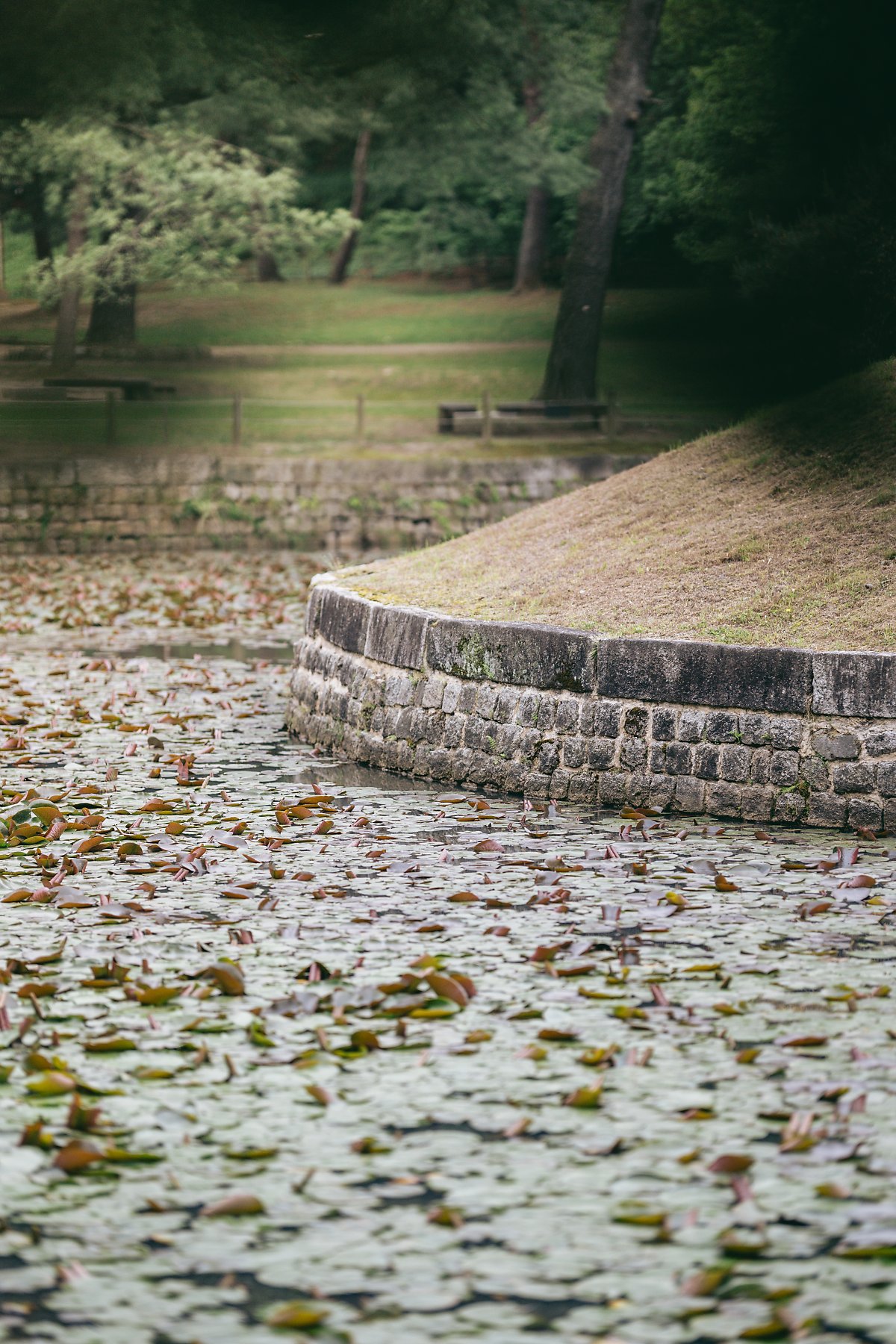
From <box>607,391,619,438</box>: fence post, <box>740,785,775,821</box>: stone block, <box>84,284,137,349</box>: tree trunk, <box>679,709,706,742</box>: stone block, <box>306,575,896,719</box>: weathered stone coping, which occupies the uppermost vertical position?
<box>84,284,137,349</box>: tree trunk

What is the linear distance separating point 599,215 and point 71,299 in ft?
29.9

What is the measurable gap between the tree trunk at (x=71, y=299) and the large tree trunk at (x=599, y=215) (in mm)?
7926

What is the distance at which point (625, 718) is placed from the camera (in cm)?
847

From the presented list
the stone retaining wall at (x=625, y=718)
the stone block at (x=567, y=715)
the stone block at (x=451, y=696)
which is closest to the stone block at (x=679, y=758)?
the stone retaining wall at (x=625, y=718)

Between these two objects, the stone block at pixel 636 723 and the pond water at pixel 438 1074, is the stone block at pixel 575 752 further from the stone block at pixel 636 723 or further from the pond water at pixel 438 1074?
the pond water at pixel 438 1074

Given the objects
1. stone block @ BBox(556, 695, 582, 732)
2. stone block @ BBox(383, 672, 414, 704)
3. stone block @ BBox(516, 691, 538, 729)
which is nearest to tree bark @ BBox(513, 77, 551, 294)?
stone block @ BBox(383, 672, 414, 704)

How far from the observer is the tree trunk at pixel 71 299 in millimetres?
27609

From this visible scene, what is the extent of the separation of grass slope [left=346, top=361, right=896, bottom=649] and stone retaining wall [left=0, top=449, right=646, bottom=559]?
1105 cm

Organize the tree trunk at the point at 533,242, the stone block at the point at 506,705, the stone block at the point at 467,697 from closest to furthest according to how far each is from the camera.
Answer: the stone block at the point at 506,705 < the stone block at the point at 467,697 < the tree trunk at the point at 533,242

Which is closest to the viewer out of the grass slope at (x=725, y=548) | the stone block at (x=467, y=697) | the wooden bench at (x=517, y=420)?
the grass slope at (x=725, y=548)

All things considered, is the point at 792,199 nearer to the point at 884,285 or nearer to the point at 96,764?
the point at 884,285

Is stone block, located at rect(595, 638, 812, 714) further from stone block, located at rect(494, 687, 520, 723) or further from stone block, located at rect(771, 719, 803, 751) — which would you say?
stone block, located at rect(494, 687, 520, 723)

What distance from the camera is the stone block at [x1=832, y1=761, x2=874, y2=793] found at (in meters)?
7.79

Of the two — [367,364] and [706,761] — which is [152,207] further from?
[706,761]
